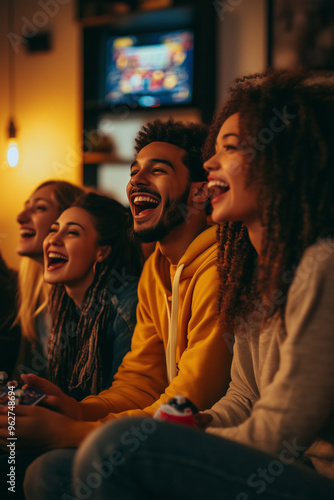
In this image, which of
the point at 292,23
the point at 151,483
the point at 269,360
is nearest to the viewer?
the point at 151,483

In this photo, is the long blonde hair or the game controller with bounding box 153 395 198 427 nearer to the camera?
the game controller with bounding box 153 395 198 427

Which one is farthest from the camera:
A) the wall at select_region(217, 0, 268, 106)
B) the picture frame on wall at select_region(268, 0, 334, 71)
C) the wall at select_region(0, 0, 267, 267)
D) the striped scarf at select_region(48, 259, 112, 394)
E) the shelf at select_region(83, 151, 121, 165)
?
the wall at select_region(0, 0, 267, 267)

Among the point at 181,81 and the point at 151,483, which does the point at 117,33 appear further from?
the point at 151,483

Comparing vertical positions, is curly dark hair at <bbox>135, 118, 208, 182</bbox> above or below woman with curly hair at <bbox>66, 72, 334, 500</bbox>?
above

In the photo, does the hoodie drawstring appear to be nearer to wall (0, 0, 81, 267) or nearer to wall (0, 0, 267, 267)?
wall (0, 0, 267, 267)

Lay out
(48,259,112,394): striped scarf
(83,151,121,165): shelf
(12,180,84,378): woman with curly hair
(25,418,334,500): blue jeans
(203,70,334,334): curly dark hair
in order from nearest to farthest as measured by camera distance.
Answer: (25,418,334,500): blue jeans < (203,70,334,334): curly dark hair < (48,259,112,394): striped scarf < (12,180,84,378): woman with curly hair < (83,151,121,165): shelf

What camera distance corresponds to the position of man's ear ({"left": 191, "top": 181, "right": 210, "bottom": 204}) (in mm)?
1289

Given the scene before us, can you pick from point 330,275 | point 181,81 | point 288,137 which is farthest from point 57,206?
point 181,81

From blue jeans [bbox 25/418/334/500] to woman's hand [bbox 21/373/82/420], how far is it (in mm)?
355

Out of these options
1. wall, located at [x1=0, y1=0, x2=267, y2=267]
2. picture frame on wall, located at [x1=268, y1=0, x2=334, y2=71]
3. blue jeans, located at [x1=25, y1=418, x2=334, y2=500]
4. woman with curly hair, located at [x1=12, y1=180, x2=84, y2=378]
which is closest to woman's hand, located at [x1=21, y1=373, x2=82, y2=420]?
blue jeans, located at [x1=25, y1=418, x2=334, y2=500]

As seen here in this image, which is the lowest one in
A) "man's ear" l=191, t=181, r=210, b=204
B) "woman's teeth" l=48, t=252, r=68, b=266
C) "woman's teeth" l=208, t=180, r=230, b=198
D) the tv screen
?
"woman's teeth" l=48, t=252, r=68, b=266

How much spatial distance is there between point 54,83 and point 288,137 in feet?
10.1

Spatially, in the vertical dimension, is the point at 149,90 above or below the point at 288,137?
above

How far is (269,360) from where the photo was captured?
901mm
